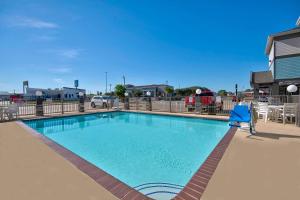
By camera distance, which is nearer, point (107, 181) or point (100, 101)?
point (107, 181)

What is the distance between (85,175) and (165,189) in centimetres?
145

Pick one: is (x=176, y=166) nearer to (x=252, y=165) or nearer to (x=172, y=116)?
(x=252, y=165)

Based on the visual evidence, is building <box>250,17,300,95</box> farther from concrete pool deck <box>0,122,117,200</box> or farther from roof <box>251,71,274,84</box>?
concrete pool deck <box>0,122,117,200</box>

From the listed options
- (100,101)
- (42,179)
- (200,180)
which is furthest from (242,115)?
(100,101)

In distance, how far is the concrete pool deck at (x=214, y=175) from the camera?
7.59 feet

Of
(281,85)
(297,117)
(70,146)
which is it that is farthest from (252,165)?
(281,85)

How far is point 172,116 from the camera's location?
467 inches

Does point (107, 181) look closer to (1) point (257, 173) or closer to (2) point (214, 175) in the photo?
(2) point (214, 175)

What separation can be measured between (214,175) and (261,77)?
18346 mm

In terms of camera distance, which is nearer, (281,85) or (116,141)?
(116,141)

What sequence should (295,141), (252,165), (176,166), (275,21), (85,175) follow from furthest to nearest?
(275,21) → (295,141) → (176,166) → (252,165) → (85,175)

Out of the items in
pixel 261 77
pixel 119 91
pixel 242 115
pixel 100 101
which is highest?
pixel 261 77

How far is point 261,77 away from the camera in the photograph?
1748cm

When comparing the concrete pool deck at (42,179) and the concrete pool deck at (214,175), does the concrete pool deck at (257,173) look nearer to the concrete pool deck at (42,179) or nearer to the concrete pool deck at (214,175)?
the concrete pool deck at (214,175)
